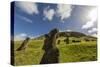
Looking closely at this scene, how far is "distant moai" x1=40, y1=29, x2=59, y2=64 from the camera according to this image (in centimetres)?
184

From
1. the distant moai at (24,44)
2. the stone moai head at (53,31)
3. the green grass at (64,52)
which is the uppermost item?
the stone moai head at (53,31)

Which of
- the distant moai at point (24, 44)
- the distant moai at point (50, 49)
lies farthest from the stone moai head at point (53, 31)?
the distant moai at point (24, 44)

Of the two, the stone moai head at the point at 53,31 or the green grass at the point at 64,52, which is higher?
the stone moai head at the point at 53,31

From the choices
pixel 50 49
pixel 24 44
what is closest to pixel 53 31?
pixel 50 49

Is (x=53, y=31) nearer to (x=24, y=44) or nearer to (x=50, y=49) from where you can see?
(x=50, y=49)

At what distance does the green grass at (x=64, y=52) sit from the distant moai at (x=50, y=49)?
1.5 inches

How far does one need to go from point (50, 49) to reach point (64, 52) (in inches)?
5.5

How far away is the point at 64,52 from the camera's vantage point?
6.22 feet

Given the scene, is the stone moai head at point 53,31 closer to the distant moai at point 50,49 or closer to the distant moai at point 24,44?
the distant moai at point 50,49

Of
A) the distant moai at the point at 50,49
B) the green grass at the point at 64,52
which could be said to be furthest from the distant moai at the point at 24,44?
the distant moai at the point at 50,49

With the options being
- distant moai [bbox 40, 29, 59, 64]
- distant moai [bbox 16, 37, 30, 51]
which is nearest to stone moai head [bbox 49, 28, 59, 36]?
distant moai [bbox 40, 29, 59, 64]

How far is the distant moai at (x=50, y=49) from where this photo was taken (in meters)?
1.84
